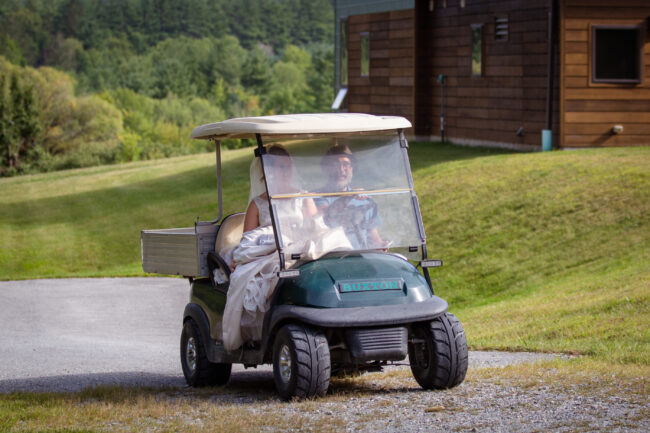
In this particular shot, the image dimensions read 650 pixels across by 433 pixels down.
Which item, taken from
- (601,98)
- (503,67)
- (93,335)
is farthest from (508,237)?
(503,67)

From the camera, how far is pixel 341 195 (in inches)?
303

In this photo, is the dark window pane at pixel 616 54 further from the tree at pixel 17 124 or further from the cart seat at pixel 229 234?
the tree at pixel 17 124

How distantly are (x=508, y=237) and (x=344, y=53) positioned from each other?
56.4 feet

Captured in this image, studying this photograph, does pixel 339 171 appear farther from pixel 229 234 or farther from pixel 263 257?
A: pixel 229 234

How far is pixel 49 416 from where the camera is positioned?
22.5 ft

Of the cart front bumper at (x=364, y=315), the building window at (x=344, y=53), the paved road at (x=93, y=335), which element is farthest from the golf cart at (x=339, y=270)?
the building window at (x=344, y=53)

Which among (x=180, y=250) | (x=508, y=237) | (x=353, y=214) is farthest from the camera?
(x=508, y=237)

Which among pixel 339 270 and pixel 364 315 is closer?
pixel 364 315

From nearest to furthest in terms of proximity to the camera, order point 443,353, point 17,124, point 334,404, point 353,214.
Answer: point 334,404
point 443,353
point 353,214
point 17,124

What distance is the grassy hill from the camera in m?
11.7

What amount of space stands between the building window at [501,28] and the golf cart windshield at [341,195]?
18.9m

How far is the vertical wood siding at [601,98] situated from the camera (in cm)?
2281

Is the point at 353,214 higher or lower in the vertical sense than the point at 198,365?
higher

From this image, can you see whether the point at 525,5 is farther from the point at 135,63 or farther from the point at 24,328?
the point at 135,63
